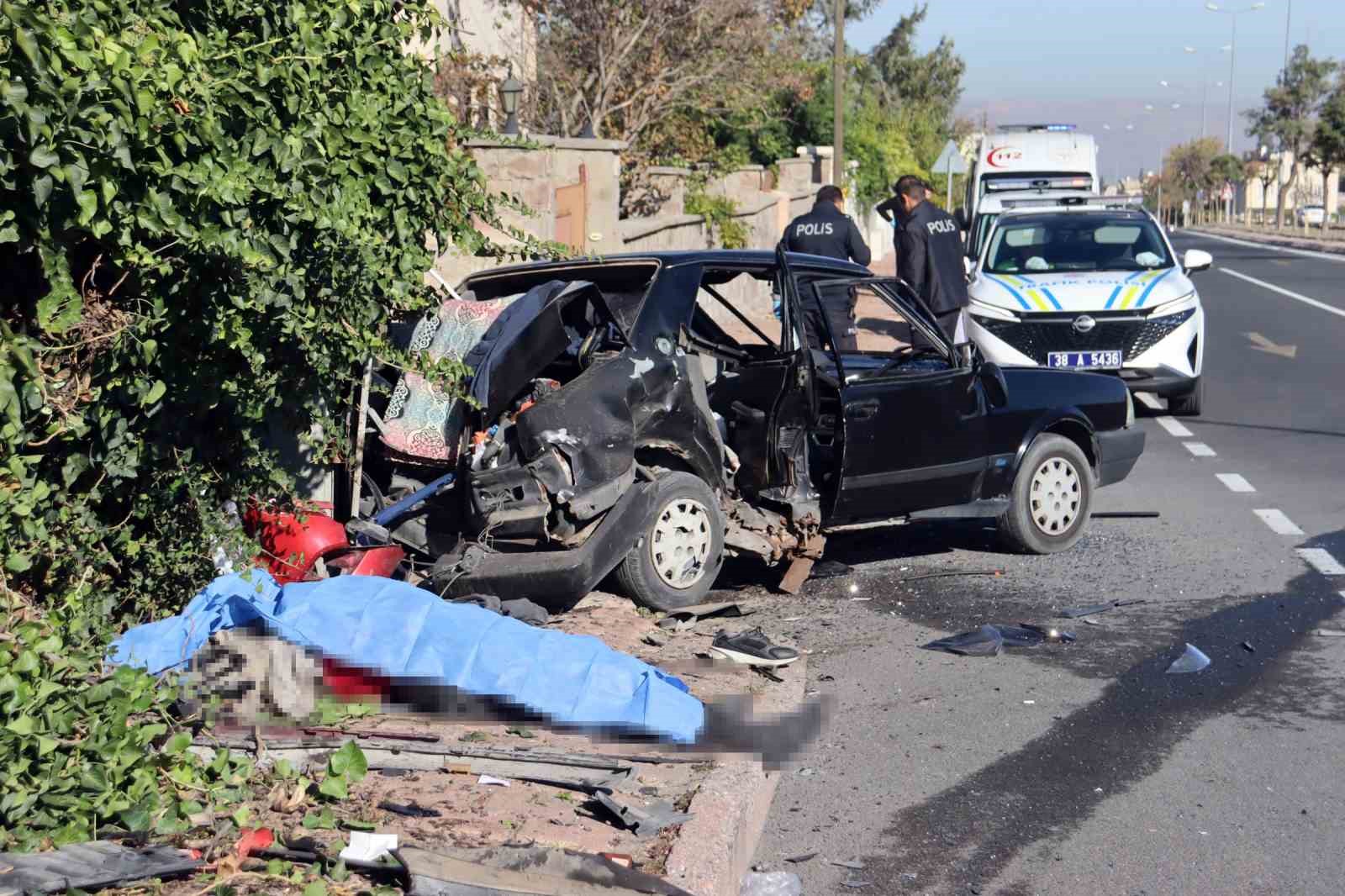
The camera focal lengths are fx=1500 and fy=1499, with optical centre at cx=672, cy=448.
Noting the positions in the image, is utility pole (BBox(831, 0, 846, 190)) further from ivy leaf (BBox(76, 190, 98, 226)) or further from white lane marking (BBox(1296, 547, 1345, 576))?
ivy leaf (BBox(76, 190, 98, 226))

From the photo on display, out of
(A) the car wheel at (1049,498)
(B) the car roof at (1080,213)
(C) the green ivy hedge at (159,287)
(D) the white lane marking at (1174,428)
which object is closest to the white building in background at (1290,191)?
(B) the car roof at (1080,213)

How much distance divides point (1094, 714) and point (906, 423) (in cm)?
238

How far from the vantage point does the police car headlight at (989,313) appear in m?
13.6

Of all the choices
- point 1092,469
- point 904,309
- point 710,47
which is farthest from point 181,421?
point 710,47

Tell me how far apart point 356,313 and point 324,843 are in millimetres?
2610

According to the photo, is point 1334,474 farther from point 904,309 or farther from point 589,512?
point 589,512

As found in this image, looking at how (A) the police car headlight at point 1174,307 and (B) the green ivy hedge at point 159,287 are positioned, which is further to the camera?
(A) the police car headlight at point 1174,307

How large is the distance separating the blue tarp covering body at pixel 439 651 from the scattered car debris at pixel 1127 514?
492 centimetres

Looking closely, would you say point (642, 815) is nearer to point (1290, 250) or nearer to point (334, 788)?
point (334, 788)

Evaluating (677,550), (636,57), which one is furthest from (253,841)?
(636,57)

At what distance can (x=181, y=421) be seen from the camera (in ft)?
18.8

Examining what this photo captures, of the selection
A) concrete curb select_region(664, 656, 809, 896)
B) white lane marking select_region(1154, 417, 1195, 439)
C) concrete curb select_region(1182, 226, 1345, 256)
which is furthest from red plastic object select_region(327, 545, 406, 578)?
concrete curb select_region(1182, 226, 1345, 256)

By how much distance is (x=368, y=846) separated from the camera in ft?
13.3

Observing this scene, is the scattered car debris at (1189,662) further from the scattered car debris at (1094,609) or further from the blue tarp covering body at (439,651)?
the blue tarp covering body at (439,651)
